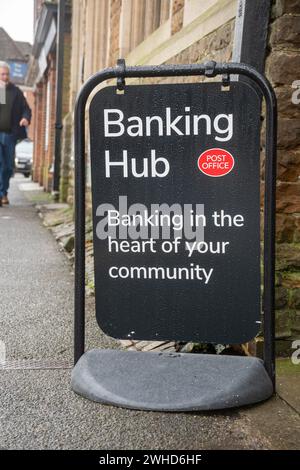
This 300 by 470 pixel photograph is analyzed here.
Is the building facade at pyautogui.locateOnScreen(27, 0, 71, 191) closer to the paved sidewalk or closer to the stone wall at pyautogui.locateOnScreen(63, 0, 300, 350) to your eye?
the stone wall at pyautogui.locateOnScreen(63, 0, 300, 350)

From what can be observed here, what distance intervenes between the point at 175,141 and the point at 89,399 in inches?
45.4

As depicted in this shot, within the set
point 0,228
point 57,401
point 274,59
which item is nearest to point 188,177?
point 274,59

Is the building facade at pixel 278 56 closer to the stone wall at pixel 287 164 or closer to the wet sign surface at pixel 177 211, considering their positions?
the stone wall at pixel 287 164

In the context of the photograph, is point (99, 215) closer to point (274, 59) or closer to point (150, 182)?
point (150, 182)

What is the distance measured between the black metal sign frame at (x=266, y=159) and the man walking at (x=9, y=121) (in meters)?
7.23

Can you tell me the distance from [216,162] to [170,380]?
3.12 feet

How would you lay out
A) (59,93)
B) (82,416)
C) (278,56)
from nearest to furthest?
1. (82,416)
2. (278,56)
3. (59,93)

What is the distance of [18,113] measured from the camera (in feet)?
33.0

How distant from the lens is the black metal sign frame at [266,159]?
2.61 m

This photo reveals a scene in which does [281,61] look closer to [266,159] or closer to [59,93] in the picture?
[266,159]

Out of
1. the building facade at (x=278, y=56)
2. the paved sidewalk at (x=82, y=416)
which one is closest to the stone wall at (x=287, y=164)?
the building facade at (x=278, y=56)

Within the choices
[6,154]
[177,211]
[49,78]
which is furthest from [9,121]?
[177,211]

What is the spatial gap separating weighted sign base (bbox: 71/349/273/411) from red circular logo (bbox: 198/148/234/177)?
2.79ft
